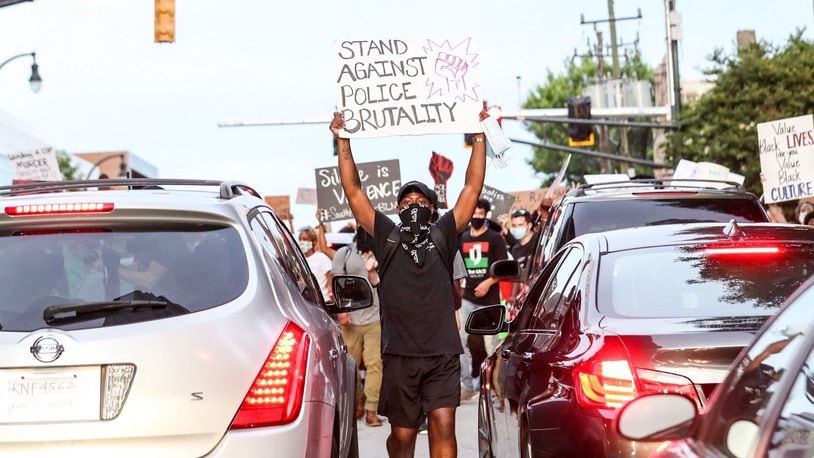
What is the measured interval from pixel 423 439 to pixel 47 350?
26.4 feet

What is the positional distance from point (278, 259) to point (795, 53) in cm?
4150

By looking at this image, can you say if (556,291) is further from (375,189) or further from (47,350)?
(375,189)

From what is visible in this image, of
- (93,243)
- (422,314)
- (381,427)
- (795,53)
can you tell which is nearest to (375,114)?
(422,314)

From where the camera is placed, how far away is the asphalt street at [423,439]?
11.7 meters

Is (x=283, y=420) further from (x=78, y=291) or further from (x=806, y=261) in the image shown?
(x=806, y=261)

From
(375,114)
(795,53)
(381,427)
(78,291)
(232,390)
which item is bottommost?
(381,427)

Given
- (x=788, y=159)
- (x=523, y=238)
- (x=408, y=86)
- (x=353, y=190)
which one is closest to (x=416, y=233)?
(x=353, y=190)

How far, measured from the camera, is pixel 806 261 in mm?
6328

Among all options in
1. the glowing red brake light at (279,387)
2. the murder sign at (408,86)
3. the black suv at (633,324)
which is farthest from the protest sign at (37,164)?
the glowing red brake light at (279,387)

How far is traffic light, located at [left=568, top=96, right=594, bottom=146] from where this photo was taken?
38625 mm

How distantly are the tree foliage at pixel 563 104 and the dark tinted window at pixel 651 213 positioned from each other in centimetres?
7574

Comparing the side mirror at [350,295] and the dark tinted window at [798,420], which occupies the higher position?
the side mirror at [350,295]

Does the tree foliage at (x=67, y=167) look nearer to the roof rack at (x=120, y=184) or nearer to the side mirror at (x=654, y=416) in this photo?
the roof rack at (x=120, y=184)

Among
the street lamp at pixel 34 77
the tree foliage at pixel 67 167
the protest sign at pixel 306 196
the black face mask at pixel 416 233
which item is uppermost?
the tree foliage at pixel 67 167
